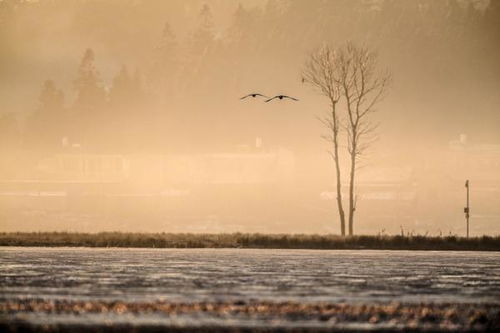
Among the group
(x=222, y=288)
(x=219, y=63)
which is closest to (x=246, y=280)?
(x=222, y=288)

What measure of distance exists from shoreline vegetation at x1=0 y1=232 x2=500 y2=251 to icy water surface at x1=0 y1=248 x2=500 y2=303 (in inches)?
496

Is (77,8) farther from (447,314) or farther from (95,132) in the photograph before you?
(447,314)

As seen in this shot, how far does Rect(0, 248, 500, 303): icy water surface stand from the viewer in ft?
48.6

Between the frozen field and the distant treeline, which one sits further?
the distant treeline

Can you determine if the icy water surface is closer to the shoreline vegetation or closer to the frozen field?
the frozen field

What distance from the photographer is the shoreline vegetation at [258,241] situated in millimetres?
38156

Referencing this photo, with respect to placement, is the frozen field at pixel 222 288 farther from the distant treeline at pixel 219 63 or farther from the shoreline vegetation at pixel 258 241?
the distant treeline at pixel 219 63

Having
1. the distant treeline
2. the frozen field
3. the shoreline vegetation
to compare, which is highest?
the distant treeline

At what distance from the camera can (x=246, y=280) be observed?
1792 cm

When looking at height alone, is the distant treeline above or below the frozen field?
above

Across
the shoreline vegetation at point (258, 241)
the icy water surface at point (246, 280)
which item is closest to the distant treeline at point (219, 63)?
the shoreline vegetation at point (258, 241)

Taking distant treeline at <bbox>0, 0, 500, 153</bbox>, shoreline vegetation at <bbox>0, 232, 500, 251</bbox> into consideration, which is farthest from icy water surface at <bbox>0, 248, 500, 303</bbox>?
distant treeline at <bbox>0, 0, 500, 153</bbox>

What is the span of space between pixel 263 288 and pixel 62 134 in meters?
127

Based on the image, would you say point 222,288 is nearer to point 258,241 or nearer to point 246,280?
point 246,280
